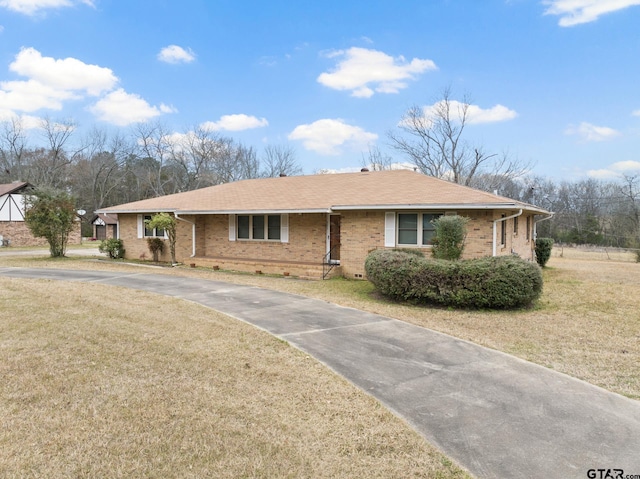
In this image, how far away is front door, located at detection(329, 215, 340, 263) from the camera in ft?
48.0

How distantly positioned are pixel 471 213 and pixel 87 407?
34.5 feet

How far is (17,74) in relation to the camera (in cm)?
3111

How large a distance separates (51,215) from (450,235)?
1854cm

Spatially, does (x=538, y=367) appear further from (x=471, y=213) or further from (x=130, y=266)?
(x=130, y=266)

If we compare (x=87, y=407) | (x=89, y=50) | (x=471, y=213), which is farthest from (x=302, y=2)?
(x=87, y=407)

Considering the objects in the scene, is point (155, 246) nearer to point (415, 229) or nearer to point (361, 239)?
point (361, 239)

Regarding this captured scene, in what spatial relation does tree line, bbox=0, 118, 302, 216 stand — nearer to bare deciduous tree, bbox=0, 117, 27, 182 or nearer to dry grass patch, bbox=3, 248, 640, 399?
bare deciduous tree, bbox=0, 117, 27, 182

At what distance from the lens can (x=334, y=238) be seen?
14688mm

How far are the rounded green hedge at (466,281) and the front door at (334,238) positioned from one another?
203 inches

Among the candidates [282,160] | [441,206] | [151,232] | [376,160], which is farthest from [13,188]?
[441,206]

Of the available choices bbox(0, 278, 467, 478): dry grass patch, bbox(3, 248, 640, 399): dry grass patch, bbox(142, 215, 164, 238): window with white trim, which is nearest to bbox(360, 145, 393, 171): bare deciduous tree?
bbox(142, 215, 164, 238): window with white trim

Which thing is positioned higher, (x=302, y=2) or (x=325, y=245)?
(x=302, y=2)

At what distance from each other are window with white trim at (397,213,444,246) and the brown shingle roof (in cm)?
58

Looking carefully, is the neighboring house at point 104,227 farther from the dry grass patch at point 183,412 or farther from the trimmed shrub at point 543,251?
the dry grass patch at point 183,412
